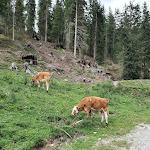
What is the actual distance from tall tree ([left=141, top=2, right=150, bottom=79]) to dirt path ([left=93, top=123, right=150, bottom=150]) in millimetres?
26246

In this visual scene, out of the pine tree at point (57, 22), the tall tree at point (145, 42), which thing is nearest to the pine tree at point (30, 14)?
the pine tree at point (57, 22)

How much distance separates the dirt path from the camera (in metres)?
5.01

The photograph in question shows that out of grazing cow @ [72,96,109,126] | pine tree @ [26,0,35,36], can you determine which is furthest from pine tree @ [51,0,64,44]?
grazing cow @ [72,96,109,126]

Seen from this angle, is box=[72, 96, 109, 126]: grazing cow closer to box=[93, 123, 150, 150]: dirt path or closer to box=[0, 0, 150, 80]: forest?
box=[93, 123, 150, 150]: dirt path

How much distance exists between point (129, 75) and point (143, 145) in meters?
24.7

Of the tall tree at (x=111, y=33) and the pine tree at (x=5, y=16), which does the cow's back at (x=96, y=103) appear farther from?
the tall tree at (x=111, y=33)

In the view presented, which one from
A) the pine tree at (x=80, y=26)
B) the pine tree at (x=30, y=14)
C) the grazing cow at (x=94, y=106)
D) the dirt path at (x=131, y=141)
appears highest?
the pine tree at (x=30, y=14)

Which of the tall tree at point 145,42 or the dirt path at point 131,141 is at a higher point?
the tall tree at point 145,42

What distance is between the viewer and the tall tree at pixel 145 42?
29.1m

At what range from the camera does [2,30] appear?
34.0 m

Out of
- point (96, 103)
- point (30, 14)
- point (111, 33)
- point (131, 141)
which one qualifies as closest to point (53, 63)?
point (96, 103)

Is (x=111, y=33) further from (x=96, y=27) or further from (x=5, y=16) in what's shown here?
(x=5, y=16)

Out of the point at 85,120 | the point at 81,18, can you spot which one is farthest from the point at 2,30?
the point at 85,120

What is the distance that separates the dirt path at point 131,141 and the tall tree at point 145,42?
86.1ft
